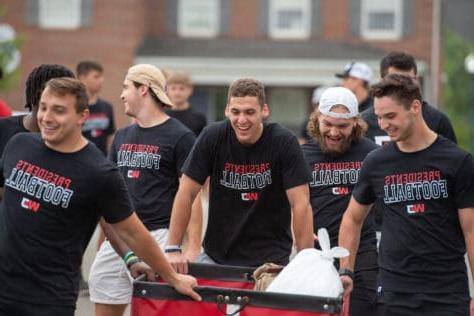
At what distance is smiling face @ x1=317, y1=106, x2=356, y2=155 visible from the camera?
315 inches

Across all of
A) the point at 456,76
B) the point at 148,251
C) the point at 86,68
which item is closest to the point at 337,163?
the point at 148,251

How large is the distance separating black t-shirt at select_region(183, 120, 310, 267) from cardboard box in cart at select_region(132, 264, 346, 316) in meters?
1.23

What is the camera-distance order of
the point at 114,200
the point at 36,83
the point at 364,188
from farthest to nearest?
the point at 36,83
the point at 364,188
the point at 114,200

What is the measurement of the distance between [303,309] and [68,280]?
1137 millimetres

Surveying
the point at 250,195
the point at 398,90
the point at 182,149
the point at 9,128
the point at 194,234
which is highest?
the point at 398,90

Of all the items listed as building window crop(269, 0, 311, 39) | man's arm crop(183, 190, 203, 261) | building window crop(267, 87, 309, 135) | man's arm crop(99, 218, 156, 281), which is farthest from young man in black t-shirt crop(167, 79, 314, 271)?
building window crop(267, 87, 309, 135)

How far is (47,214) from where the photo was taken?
222 inches

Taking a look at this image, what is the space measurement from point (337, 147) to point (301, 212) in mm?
1158

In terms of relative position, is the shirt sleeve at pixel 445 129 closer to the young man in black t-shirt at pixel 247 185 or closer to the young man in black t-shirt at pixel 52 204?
the young man in black t-shirt at pixel 247 185

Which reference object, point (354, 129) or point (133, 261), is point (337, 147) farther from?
point (133, 261)

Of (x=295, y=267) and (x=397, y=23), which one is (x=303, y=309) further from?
(x=397, y=23)

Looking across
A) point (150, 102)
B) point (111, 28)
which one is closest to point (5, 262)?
point (150, 102)

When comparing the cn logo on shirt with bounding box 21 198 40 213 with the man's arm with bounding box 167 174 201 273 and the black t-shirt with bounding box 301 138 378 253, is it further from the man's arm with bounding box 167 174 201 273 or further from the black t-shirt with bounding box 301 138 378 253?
the black t-shirt with bounding box 301 138 378 253

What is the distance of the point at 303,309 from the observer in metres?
5.66
